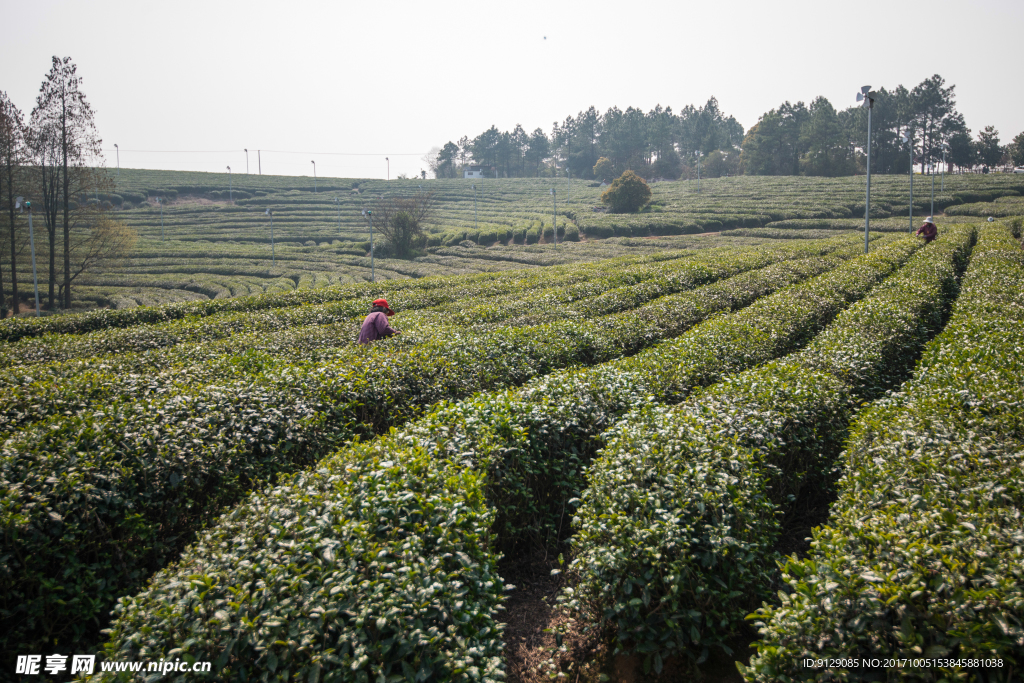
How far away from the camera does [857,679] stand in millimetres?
2598

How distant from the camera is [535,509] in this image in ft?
17.5

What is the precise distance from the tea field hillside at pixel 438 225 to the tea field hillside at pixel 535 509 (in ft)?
112

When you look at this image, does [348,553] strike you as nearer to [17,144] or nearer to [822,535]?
[822,535]

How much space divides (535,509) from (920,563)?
10.7 feet

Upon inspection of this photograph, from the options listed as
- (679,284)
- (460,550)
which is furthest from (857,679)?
(679,284)

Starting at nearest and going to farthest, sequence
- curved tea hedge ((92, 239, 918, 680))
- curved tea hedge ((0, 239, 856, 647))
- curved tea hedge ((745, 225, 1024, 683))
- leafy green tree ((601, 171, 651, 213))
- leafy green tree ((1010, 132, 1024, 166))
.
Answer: curved tea hedge ((745, 225, 1024, 683)) < curved tea hedge ((92, 239, 918, 680)) < curved tea hedge ((0, 239, 856, 647)) < leafy green tree ((601, 171, 651, 213)) < leafy green tree ((1010, 132, 1024, 166))

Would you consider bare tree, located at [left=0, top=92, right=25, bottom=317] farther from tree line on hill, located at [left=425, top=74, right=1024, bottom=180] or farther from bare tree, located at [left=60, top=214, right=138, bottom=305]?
tree line on hill, located at [left=425, top=74, right=1024, bottom=180]

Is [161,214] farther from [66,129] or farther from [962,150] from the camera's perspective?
[962,150]

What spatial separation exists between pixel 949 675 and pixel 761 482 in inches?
75.7

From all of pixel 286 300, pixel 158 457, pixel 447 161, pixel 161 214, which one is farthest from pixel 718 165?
pixel 158 457

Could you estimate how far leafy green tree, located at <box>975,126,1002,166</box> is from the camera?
80750 millimetres

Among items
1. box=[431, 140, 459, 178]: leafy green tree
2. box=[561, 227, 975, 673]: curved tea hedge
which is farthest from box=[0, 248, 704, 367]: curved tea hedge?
box=[431, 140, 459, 178]: leafy green tree

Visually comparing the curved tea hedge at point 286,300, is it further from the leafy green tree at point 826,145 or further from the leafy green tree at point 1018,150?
the leafy green tree at point 1018,150

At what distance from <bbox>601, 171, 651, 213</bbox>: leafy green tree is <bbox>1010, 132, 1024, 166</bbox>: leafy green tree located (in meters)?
60.6
